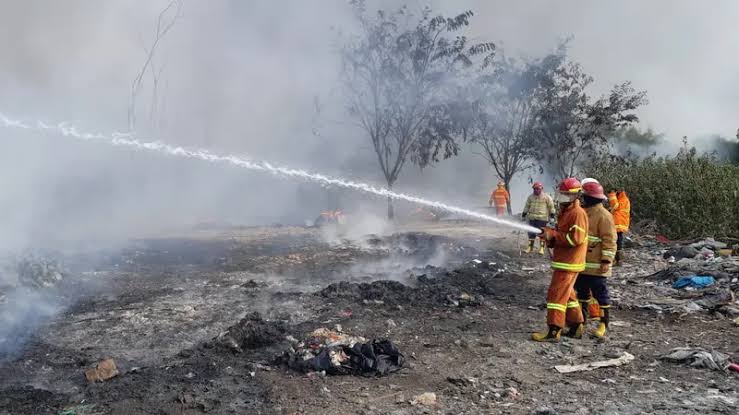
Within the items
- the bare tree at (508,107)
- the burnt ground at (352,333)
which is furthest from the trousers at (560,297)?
the bare tree at (508,107)

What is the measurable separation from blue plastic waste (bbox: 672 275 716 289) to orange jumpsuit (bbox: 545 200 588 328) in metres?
3.07

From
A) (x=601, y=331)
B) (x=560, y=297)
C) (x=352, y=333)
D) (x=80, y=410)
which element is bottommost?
(x=80, y=410)

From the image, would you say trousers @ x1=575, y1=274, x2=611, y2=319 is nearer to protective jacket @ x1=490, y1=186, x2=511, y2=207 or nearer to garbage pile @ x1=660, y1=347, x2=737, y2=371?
garbage pile @ x1=660, y1=347, x2=737, y2=371

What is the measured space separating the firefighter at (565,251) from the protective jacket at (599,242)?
32 cm

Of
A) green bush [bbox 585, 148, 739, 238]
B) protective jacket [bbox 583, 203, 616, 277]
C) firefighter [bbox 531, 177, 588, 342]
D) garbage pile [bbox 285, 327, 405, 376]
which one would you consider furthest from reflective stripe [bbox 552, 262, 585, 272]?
green bush [bbox 585, 148, 739, 238]

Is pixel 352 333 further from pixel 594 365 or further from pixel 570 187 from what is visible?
pixel 570 187

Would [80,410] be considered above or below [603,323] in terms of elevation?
below

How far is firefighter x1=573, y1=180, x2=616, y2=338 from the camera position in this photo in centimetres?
532

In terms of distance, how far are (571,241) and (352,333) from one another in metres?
2.17

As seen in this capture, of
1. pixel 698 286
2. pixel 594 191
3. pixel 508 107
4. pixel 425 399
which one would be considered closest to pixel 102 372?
pixel 425 399

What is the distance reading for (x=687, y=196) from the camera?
11.5 m

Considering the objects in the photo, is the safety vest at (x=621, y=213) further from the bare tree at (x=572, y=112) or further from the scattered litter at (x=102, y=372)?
the bare tree at (x=572, y=112)

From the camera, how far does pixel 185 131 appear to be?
2147 cm

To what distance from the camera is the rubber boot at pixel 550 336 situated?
16.7 ft
